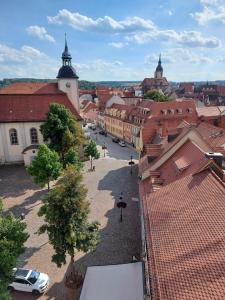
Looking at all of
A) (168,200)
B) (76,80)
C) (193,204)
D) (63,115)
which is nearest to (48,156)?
(63,115)

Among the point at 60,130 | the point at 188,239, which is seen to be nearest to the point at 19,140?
the point at 60,130

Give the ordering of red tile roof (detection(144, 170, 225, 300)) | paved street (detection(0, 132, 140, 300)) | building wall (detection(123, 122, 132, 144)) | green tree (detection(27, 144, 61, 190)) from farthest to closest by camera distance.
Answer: building wall (detection(123, 122, 132, 144)) < green tree (detection(27, 144, 61, 190)) < paved street (detection(0, 132, 140, 300)) < red tile roof (detection(144, 170, 225, 300))

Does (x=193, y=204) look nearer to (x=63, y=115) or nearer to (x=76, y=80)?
(x=63, y=115)

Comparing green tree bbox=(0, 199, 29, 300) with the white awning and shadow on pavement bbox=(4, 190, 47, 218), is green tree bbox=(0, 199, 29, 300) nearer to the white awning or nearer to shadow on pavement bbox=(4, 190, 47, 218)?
the white awning

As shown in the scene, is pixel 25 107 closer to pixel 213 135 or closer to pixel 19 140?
pixel 19 140

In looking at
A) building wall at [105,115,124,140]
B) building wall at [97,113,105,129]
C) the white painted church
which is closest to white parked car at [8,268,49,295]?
the white painted church

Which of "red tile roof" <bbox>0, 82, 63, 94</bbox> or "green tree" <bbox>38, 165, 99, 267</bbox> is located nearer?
"green tree" <bbox>38, 165, 99, 267</bbox>

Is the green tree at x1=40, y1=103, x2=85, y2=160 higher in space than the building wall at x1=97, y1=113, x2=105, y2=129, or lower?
higher
